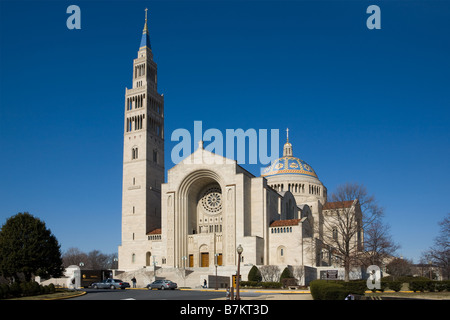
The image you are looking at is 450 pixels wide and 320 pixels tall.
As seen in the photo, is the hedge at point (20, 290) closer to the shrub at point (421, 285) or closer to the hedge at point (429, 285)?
the shrub at point (421, 285)

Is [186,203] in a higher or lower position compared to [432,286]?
higher

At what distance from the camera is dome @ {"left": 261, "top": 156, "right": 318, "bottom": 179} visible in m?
95.0

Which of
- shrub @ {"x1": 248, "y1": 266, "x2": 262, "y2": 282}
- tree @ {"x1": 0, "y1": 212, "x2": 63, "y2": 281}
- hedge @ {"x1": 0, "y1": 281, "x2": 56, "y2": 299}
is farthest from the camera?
shrub @ {"x1": 248, "y1": 266, "x2": 262, "y2": 282}

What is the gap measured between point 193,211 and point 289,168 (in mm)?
30873

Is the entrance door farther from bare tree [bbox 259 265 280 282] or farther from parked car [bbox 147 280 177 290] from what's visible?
parked car [bbox 147 280 177 290]

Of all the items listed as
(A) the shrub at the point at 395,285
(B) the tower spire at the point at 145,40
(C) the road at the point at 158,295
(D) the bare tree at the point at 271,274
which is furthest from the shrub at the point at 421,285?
(B) the tower spire at the point at 145,40

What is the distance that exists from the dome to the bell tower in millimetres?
27617

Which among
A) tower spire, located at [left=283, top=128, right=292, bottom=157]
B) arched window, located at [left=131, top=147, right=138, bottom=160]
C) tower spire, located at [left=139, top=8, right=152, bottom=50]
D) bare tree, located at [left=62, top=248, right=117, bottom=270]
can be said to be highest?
tower spire, located at [left=139, top=8, right=152, bottom=50]

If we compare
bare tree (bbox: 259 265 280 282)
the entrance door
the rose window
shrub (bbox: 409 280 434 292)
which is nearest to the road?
shrub (bbox: 409 280 434 292)

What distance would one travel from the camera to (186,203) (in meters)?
68.5
